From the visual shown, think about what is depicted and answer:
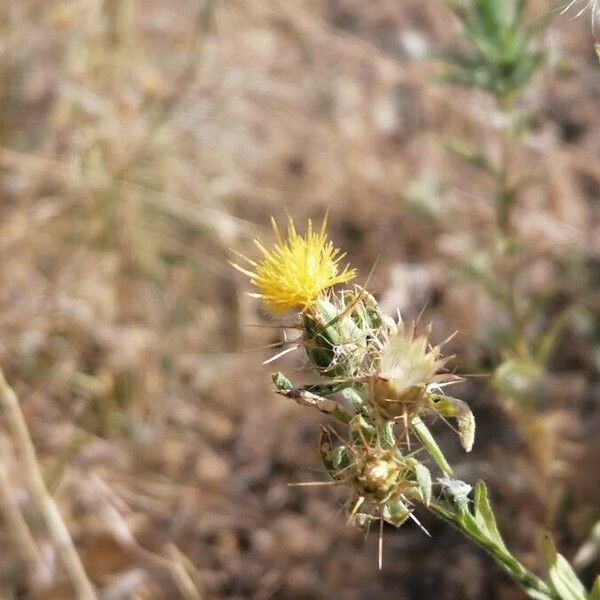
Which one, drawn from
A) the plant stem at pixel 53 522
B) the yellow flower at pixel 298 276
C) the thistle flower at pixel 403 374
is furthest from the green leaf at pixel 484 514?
the plant stem at pixel 53 522

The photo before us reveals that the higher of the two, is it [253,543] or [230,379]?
[230,379]

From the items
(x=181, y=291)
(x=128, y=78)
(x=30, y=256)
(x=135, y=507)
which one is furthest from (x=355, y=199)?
(x=135, y=507)

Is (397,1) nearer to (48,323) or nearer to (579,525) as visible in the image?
(48,323)

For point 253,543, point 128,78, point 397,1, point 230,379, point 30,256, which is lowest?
point 253,543

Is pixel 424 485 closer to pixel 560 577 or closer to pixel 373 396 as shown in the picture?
pixel 373 396

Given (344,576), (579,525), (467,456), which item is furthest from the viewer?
(467,456)

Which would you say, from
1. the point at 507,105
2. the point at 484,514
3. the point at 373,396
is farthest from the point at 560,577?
the point at 507,105

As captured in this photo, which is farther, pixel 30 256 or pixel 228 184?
pixel 228 184
